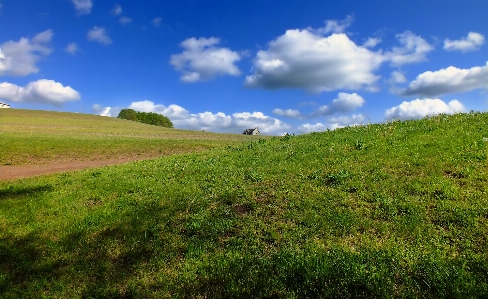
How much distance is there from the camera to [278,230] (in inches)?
364

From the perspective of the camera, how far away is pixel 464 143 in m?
13.1

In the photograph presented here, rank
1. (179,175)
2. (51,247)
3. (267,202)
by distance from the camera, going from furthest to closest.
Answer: (179,175), (267,202), (51,247)

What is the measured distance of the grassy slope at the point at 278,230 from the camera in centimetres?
719

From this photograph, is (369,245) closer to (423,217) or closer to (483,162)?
(423,217)

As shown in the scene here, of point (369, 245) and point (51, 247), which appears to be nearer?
point (369, 245)

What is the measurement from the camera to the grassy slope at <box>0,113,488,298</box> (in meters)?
7.19

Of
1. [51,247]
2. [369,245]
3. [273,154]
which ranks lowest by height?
[51,247]

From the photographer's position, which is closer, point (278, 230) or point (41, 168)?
point (278, 230)

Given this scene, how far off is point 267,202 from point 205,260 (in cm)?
337

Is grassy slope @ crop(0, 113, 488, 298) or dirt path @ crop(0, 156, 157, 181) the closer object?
grassy slope @ crop(0, 113, 488, 298)

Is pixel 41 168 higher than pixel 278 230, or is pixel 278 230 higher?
pixel 278 230

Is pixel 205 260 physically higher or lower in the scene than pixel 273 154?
lower

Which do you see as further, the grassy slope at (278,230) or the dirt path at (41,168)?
the dirt path at (41,168)

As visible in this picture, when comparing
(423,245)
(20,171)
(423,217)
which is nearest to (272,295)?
(423,245)
